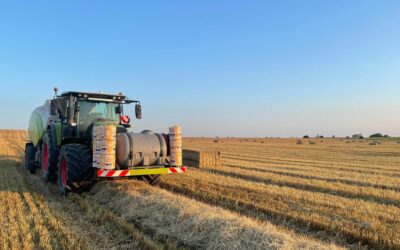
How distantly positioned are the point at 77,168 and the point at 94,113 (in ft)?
7.01

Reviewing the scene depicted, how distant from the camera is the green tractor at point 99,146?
8266 mm

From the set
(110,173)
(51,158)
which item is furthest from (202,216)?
(51,158)

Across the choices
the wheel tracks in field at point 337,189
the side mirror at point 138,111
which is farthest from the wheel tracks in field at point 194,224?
the wheel tracks in field at point 337,189

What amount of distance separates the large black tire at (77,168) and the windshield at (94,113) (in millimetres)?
1135

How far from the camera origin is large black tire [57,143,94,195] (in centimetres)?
855

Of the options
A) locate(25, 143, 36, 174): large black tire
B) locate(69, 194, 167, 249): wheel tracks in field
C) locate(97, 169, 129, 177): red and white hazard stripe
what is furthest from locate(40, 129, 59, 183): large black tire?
locate(97, 169, 129, 177): red and white hazard stripe

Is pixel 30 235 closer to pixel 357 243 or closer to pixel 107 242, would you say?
pixel 107 242

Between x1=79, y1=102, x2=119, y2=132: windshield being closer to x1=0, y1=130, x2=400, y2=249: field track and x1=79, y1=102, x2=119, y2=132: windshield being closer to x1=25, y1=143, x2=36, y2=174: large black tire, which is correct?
x1=0, y1=130, x2=400, y2=249: field track

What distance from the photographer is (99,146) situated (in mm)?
8234

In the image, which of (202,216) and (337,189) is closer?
(202,216)

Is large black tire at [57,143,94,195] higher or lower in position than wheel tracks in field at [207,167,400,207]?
higher

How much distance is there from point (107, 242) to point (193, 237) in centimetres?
132

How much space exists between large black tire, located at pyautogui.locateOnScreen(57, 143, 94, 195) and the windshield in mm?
1135

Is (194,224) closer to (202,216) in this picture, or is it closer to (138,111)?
(202,216)
